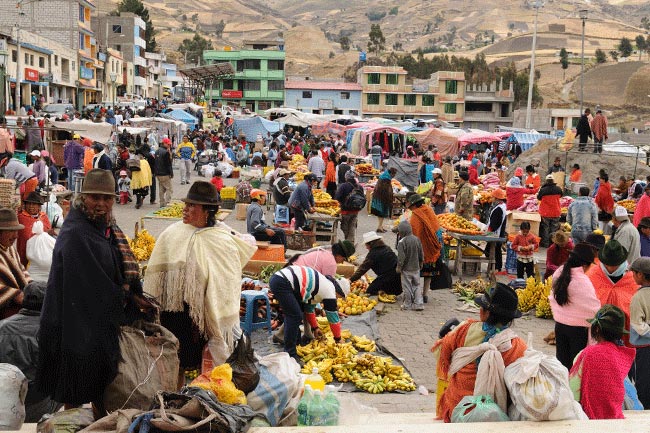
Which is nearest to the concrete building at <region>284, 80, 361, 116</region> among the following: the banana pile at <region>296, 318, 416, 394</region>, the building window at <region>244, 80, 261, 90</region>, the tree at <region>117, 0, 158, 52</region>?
the building window at <region>244, 80, 261, 90</region>

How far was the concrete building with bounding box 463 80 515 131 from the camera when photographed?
68.5 metres

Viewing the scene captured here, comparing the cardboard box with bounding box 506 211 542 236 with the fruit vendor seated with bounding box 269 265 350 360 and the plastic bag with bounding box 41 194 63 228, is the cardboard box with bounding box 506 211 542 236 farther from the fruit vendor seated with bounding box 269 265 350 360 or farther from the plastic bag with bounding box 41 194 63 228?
the plastic bag with bounding box 41 194 63 228

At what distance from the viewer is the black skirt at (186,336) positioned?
438cm

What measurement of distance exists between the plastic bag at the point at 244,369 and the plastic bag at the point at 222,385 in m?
0.11

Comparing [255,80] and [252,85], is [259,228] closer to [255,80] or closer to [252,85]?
[255,80]

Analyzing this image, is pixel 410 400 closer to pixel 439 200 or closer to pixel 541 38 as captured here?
pixel 439 200

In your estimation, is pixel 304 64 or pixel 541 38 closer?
pixel 304 64

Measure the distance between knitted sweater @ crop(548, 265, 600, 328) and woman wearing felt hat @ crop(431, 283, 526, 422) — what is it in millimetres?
2229

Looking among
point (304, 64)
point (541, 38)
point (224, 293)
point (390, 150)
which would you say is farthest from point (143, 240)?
point (541, 38)

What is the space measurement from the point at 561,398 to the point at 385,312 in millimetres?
6151

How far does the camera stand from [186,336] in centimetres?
446

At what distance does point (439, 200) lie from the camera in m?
14.6

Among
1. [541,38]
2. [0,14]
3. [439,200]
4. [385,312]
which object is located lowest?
[385,312]

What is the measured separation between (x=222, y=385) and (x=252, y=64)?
7416 cm
